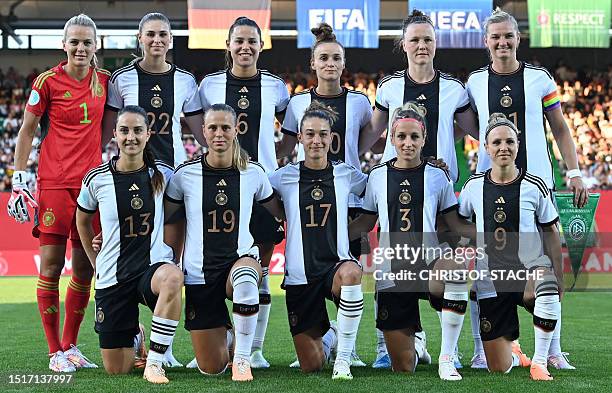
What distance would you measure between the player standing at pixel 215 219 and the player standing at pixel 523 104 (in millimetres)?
1456

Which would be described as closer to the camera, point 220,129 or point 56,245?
point 220,129

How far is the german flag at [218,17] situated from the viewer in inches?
660

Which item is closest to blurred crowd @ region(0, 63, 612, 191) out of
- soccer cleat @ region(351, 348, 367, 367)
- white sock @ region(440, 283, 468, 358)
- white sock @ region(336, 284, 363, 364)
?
soccer cleat @ region(351, 348, 367, 367)

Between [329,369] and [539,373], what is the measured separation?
119 centimetres

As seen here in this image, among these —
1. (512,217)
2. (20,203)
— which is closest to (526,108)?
(512,217)

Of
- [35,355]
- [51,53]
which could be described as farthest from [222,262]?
[51,53]

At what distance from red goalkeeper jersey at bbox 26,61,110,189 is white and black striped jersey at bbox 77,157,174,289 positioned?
460mm

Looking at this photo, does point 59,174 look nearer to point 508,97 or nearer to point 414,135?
point 414,135

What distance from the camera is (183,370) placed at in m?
5.52

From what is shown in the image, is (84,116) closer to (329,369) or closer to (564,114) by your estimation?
(329,369)

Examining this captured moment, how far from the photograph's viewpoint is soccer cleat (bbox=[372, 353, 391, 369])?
566 cm

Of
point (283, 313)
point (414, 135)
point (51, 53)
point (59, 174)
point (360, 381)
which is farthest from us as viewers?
point (51, 53)

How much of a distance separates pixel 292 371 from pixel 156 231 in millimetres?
1129

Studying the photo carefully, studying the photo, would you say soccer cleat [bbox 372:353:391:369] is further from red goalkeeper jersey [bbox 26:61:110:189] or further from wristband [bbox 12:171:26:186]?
wristband [bbox 12:171:26:186]
